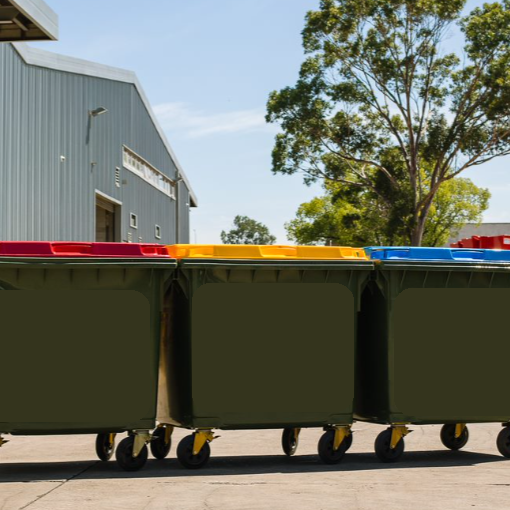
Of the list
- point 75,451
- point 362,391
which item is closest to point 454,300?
point 362,391

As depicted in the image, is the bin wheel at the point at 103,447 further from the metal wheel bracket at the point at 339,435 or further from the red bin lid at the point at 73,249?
the metal wheel bracket at the point at 339,435

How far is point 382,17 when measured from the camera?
3638 centimetres

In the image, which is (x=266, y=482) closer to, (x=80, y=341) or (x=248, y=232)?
(x=80, y=341)

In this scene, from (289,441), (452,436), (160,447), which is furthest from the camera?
(452,436)

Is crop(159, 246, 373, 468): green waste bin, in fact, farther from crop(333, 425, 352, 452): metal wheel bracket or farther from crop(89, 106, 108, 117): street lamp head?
crop(89, 106, 108, 117): street lamp head

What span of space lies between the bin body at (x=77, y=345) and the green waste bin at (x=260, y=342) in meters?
0.32

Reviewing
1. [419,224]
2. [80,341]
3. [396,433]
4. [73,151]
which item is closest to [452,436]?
[396,433]

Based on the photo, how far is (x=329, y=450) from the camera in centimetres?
743

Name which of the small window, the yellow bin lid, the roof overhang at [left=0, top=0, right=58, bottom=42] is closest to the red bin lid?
the yellow bin lid

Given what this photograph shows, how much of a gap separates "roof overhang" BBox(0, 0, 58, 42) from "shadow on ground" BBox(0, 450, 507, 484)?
25.8ft

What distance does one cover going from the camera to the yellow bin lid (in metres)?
7.39

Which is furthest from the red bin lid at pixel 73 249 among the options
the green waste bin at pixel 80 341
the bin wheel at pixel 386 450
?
the bin wheel at pixel 386 450

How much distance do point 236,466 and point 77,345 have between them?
144 centimetres

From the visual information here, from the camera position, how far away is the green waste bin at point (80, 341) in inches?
274
